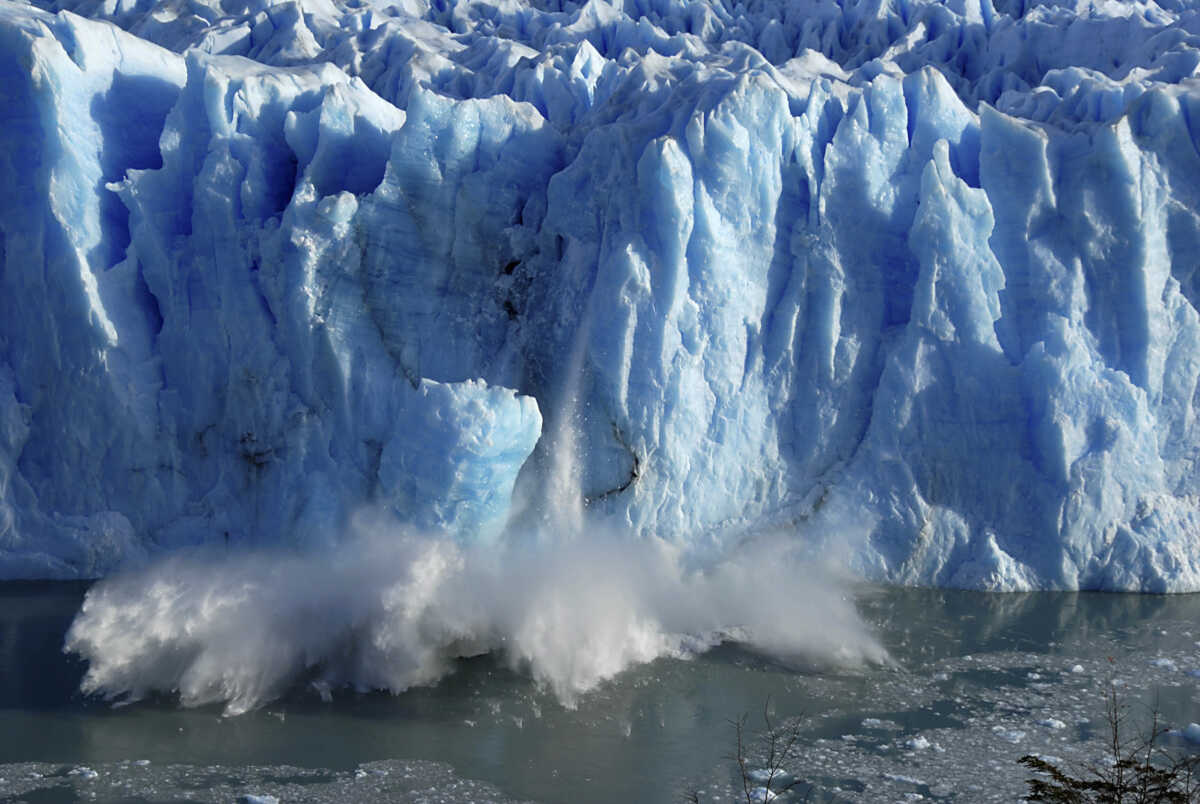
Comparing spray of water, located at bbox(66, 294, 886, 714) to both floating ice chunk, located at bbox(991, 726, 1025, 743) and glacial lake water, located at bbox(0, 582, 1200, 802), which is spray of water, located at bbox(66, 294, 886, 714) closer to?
glacial lake water, located at bbox(0, 582, 1200, 802)

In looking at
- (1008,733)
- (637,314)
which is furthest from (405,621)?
(1008,733)

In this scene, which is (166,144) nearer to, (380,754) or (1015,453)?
(380,754)

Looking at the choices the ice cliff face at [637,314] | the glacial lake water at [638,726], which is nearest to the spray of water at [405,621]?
the glacial lake water at [638,726]

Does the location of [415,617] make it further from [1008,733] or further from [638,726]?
[1008,733]

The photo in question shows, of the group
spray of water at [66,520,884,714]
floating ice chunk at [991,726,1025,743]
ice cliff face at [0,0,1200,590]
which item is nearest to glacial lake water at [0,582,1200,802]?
floating ice chunk at [991,726,1025,743]

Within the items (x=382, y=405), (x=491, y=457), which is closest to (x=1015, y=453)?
(x=491, y=457)
